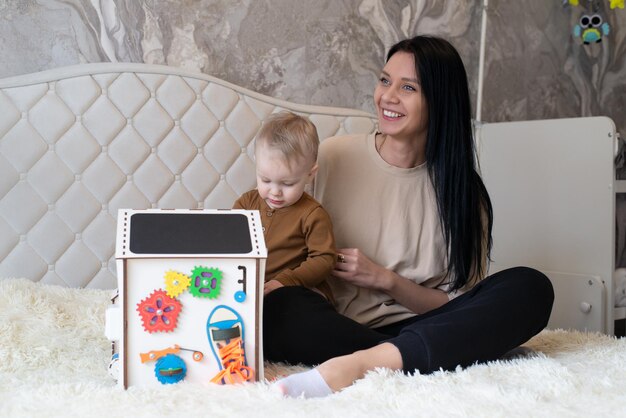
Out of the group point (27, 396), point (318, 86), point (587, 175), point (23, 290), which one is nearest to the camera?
point (27, 396)

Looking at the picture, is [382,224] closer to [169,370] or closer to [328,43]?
[169,370]

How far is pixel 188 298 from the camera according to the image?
1.14 m

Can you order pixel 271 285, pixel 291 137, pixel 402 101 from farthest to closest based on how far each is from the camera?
pixel 402 101
pixel 291 137
pixel 271 285

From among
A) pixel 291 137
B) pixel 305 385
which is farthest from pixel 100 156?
pixel 305 385

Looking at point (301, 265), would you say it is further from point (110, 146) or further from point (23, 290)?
point (110, 146)

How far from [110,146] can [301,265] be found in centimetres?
77

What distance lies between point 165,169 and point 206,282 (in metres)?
0.90

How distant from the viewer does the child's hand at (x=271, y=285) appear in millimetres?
1356

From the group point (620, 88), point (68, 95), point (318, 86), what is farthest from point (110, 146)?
point (620, 88)

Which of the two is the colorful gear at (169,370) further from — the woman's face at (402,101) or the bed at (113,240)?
the woman's face at (402,101)

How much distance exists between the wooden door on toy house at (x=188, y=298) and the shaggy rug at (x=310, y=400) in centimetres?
5

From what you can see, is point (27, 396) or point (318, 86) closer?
point (27, 396)

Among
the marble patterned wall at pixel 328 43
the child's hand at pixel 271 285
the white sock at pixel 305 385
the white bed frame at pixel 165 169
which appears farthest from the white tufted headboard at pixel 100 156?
the white sock at pixel 305 385

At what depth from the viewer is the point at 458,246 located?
1599mm
